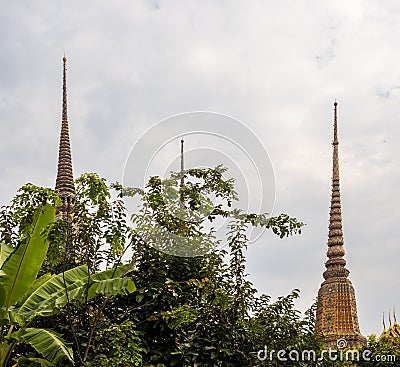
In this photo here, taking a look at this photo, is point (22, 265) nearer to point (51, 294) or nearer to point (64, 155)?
point (51, 294)

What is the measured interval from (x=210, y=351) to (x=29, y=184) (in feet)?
9.25

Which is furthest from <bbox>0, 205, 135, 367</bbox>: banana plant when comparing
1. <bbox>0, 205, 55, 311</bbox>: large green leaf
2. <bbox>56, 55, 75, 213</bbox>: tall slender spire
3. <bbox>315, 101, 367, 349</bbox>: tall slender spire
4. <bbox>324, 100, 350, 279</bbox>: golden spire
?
<bbox>324, 100, 350, 279</bbox>: golden spire

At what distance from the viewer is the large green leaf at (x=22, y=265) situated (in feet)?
26.6

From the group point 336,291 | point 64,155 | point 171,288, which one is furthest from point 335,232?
point 171,288

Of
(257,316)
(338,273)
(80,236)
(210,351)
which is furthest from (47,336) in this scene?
(338,273)

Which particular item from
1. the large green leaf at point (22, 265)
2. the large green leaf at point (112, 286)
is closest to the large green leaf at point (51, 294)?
the large green leaf at point (22, 265)

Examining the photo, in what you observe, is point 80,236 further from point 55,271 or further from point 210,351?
point 210,351

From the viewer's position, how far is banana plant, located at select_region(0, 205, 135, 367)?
7539mm

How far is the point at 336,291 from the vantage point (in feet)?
76.3

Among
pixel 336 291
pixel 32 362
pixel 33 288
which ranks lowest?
pixel 32 362

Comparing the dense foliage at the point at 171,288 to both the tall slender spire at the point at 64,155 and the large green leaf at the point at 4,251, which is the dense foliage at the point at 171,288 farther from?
the tall slender spire at the point at 64,155

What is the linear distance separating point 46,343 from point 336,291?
17.3 metres

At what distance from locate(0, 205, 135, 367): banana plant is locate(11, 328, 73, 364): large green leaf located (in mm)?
11

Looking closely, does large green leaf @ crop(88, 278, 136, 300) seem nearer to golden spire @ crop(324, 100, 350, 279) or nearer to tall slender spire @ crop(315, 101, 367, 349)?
tall slender spire @ crop(315, 101, 367, 349)
